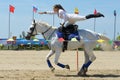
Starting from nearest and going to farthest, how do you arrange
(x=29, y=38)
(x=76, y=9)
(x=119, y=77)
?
(x=119, y=77), (x=29, y=38), (x=76, y=9)

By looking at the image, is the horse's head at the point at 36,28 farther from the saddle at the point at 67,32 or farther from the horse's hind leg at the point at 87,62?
the horse's hind leg at the point at 87,62

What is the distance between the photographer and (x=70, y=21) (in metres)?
13.9

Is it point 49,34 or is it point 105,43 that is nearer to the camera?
point 49,34

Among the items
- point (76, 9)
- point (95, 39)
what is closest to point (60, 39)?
point (95, 39)

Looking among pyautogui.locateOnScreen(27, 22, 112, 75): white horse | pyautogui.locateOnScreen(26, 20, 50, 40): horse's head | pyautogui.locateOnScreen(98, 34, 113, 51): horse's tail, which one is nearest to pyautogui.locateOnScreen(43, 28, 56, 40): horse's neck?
pyautogui.locateOnScreen(27, 22, 112, 75): white horse

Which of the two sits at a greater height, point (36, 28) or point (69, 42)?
point (36, 28)

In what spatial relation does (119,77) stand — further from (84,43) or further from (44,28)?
(44,28)

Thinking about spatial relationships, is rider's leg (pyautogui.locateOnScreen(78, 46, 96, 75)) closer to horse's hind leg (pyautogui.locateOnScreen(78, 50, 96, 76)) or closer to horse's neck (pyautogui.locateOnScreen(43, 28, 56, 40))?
horse's hind leg (pyautogui.locateOnScreen(78, 50, 96, 76))

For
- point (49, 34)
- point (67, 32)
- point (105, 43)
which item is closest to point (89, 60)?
point (105, 43)

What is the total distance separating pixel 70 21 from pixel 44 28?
3.13 feet

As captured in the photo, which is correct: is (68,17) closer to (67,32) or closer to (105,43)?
(67,32)

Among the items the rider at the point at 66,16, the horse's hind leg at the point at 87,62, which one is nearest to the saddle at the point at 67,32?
the rider at the point at 66,16

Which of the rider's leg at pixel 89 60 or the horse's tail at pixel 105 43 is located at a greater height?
the horse's tail at pixel 105 43

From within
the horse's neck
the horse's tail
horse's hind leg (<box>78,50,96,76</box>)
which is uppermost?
the horse's neck
